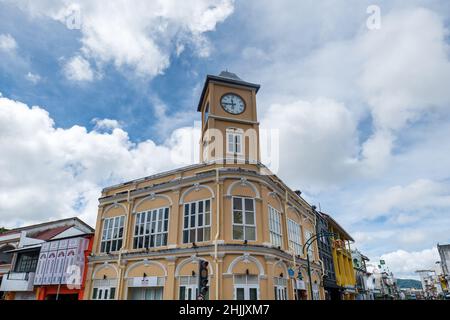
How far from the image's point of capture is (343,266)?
39.5 metres

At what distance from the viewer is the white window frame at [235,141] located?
2431 centimetres

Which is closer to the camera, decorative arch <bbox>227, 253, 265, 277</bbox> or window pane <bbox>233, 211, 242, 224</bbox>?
decorative arch <bbox>227, 253, 265, 277</bbox>

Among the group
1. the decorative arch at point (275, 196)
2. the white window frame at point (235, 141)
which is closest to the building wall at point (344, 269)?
the decorative arch at point (275, 196)

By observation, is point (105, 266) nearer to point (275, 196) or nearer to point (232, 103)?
point (275, 196)

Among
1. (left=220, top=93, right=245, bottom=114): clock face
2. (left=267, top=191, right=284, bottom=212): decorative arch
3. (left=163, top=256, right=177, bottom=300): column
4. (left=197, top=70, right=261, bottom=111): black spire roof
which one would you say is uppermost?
(left=197, top=70, right=261, bottom=111): black spire roof

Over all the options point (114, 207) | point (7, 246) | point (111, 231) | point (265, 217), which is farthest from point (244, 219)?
point (7, 246)

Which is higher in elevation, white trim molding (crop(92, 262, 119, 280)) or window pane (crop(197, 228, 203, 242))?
window pane (crop(197, 228, 203, 242))

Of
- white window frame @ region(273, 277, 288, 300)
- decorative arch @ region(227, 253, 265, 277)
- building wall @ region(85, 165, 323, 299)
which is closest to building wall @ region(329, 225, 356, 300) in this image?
building wall @ region(85, 165, 323, 299)

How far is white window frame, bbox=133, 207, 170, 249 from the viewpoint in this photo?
71.7ft

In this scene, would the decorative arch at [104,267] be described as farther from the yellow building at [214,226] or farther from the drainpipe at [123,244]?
the drainpipe at [123,244]

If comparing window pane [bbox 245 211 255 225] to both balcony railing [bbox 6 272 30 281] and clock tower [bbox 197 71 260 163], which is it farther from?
balcony railing [bbox 6 272 30 281]

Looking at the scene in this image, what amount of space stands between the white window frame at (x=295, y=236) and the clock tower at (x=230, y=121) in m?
6.02

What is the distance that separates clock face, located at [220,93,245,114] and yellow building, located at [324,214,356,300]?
713 inches
